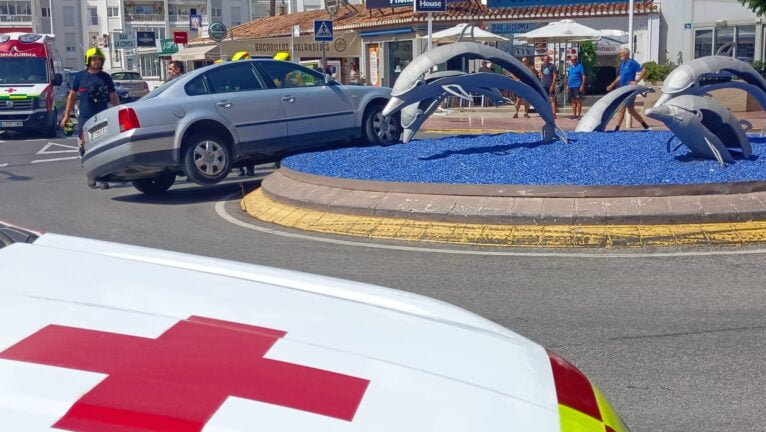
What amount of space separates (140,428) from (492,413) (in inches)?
27.8

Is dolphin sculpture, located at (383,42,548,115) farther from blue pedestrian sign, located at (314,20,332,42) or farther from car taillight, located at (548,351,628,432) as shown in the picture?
blue pedestrian sign, located at (314,20,332,42)

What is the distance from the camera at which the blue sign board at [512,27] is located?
3781 cm

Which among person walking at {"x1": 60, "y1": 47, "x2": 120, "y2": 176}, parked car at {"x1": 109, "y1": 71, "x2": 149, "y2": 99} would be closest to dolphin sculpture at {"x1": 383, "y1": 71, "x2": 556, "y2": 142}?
person walking at {"x1": 60, "y1": 47, "x2": 120, "y2": 176}

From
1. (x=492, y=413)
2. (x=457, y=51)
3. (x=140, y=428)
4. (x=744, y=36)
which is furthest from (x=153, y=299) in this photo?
(x=744, y=36)

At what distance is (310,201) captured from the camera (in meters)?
10.8

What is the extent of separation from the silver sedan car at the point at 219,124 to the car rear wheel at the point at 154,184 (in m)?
0.01

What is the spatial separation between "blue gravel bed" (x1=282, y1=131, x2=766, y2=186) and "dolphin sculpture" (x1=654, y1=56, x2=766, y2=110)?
0.67 m

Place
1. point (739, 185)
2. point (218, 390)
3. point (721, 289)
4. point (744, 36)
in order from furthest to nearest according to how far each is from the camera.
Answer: point (744, 36) → point (739, 185) → point (721, 289) → point (218, 390)

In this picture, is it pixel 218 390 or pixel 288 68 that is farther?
pixel 288 68

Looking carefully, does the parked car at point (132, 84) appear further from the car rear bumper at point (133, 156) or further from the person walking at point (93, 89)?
the car rear bumper at point (133, 156)

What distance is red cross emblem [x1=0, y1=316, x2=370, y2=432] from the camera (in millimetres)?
1771

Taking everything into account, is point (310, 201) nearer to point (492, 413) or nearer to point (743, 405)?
point (743, 405)

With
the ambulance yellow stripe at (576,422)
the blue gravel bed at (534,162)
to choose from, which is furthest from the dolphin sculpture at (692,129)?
the ambulance yellow stripe at (576,422)

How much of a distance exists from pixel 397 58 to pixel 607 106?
2643 cm
